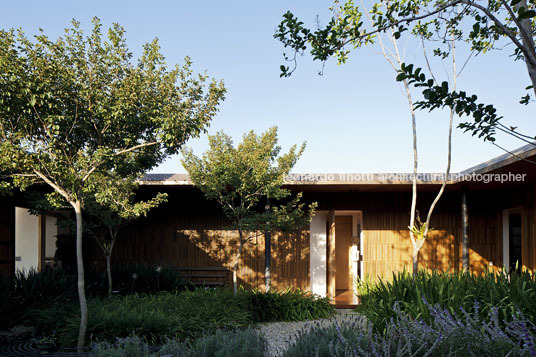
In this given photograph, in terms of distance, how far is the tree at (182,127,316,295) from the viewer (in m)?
7.81

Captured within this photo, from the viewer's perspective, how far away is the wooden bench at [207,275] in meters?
9.96

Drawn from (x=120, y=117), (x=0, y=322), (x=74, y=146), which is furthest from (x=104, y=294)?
(x=120, y=117)

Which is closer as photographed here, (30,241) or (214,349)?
(214,349)

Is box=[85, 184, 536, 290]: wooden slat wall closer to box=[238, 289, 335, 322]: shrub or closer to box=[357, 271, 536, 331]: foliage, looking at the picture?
box=[238, 289, 335, 322]: shrub

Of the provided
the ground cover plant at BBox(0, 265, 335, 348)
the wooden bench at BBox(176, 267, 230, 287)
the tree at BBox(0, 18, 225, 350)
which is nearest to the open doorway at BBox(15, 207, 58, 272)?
the ground cover plant at BBox(0, 265, 335, 348)

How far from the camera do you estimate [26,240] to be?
1050 cm

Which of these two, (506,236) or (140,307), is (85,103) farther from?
(506,236)

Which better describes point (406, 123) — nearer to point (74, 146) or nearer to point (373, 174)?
point (373, 174)

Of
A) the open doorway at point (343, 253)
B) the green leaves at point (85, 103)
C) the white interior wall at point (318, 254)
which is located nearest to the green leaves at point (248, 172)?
the white interior wall at point (318, 254)

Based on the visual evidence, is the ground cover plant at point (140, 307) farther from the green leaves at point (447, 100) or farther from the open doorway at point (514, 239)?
the open doorway at point (514, 239)

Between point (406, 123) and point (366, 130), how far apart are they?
1.03 metres

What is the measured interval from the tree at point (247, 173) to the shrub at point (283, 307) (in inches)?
19.7

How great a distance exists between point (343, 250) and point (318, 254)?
3092 mm

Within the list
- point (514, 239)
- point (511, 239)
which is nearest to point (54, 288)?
point (511, 239)
